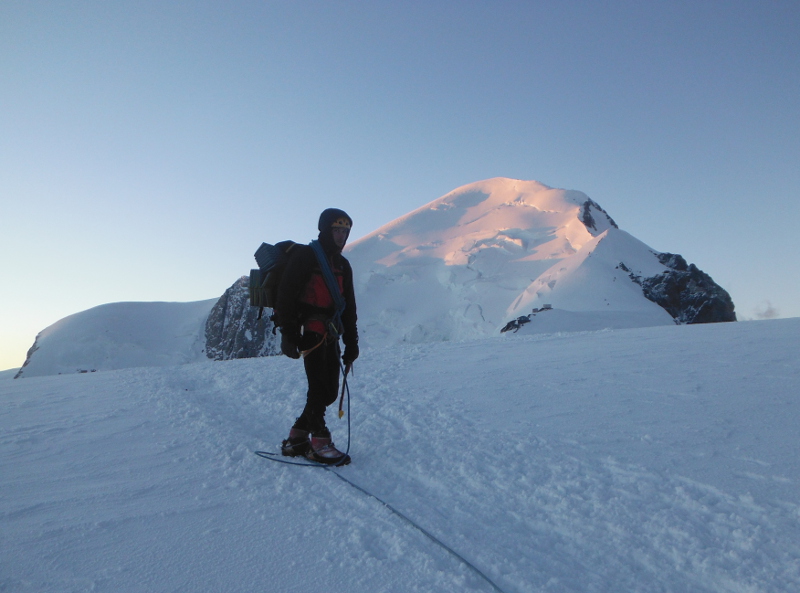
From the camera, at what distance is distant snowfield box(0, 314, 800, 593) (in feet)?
5.60

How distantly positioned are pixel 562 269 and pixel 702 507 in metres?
28.0

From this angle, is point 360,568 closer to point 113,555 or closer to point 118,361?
point 113,555

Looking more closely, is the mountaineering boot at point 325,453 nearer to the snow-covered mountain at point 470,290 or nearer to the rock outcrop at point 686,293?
the snow-covered mountain at point 470,290

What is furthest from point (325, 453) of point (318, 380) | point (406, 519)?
point (406, 519)

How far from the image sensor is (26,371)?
34125 mm

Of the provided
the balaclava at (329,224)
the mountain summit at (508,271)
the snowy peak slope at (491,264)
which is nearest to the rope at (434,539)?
the balaclava at (329,224)

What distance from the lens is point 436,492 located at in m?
2.40

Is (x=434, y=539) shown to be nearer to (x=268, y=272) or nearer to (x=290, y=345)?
(x=290, y=345)

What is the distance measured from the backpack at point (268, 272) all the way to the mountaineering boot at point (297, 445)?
82 cm

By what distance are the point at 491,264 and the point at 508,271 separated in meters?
1.48

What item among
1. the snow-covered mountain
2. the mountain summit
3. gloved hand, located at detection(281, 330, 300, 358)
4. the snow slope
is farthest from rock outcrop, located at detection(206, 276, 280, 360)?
gloved hand, located at detection(281, 330, 300, 358)

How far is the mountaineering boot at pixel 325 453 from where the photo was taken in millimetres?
2852

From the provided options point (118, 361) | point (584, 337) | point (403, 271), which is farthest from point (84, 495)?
point (118, 361)

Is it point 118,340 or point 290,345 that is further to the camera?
point 118,340
